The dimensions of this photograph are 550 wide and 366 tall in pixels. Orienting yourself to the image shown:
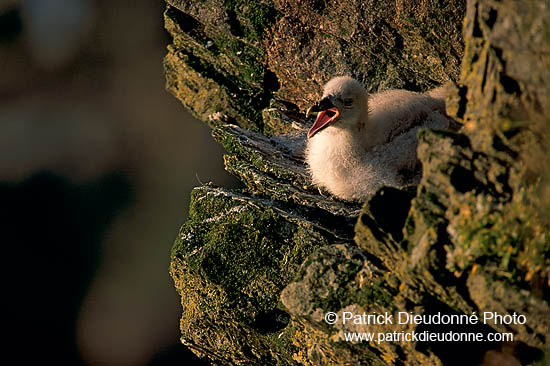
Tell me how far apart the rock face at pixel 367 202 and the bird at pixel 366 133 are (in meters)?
0.29

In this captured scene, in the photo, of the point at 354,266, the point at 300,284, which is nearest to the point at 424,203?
the point at 354,266

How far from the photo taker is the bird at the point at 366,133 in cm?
441

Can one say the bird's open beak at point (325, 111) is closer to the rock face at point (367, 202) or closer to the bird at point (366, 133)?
the bird at point (366, 133)

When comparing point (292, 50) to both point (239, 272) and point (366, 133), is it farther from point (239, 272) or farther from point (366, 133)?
point (239, 272)

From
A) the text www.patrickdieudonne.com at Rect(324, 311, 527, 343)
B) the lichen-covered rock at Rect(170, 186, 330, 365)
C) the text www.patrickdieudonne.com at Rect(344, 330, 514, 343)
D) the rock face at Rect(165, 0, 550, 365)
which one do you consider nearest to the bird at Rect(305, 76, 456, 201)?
the rock face at Rect(165, 0, 550, 365)

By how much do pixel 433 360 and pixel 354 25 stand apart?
374 cm

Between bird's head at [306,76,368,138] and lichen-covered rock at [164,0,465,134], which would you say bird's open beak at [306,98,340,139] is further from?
lichen-covered rock at [164,0,465,134]

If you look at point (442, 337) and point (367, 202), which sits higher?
point (367, 202)

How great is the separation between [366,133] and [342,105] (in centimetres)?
34

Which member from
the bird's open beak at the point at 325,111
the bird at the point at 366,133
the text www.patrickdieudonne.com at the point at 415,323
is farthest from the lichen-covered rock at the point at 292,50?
the text www.patrickdieudonne.com at the point at 415,323

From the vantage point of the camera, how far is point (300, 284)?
11.0ft

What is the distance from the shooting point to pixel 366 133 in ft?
15.3

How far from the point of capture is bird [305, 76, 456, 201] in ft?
14.5

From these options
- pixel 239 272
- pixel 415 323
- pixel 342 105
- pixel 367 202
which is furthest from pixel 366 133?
pixel 415 323
